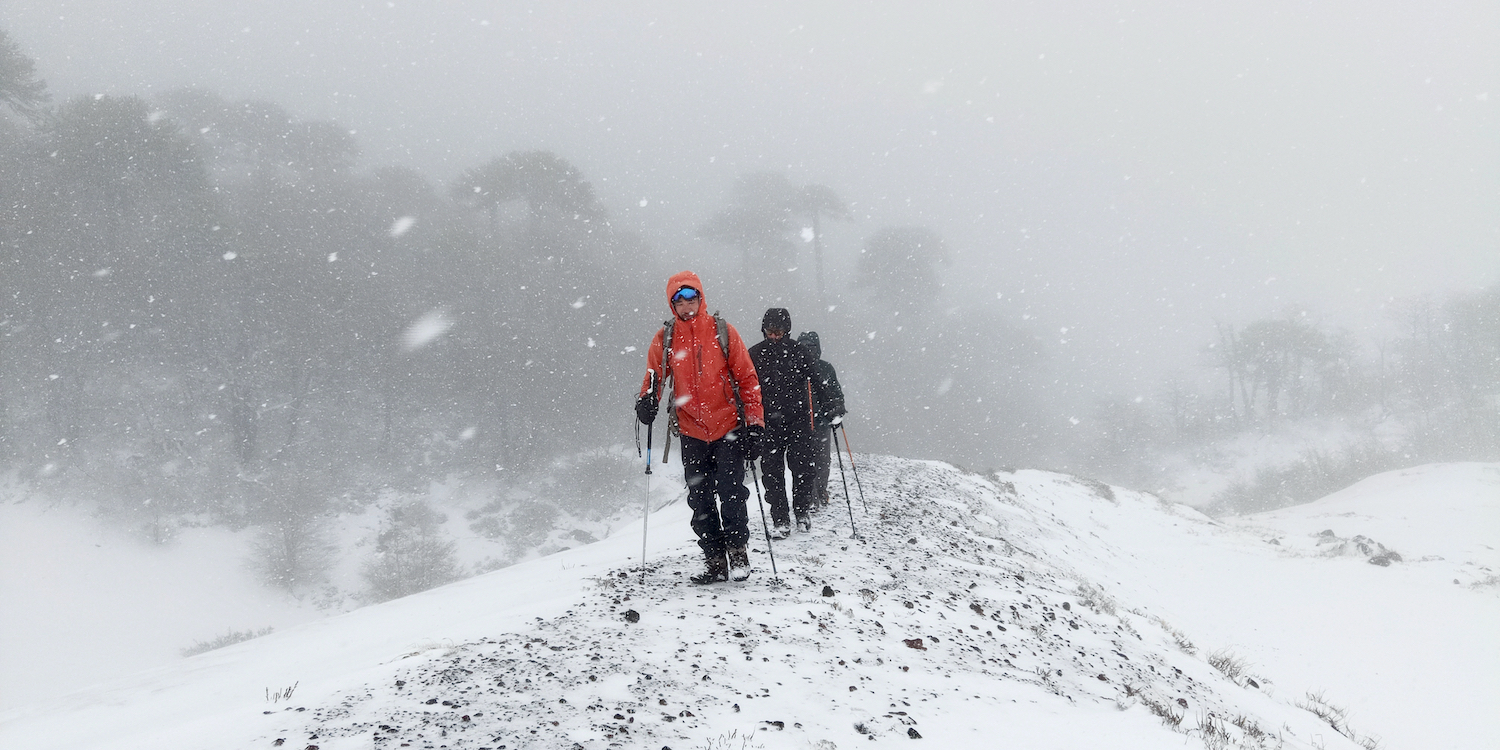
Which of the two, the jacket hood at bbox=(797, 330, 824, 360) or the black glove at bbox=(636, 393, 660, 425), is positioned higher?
the jacket hood at bbox=(797, 330, 824, 360)

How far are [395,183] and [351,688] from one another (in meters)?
53.4

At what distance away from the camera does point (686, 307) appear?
5531mm

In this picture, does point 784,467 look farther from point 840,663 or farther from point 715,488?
point 840,663

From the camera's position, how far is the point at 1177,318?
370 feet

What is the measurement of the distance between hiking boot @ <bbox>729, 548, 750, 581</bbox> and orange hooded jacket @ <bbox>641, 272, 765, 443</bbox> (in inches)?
43.6

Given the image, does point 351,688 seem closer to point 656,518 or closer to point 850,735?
point 850,735

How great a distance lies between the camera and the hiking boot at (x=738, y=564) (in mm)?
5844

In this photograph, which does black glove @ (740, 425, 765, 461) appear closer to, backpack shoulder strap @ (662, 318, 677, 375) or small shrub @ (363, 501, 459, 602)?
backpack shoulder strap @ (662, 318, 677, 375)

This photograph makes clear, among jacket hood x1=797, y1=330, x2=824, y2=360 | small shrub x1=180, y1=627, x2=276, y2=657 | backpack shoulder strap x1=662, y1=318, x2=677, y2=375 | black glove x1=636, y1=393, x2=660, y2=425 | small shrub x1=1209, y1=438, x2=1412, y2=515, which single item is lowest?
small shrub x1=1209, y1=438, x2=1412, y2=515

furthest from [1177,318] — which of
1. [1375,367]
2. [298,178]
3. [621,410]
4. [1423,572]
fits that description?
[298,178]

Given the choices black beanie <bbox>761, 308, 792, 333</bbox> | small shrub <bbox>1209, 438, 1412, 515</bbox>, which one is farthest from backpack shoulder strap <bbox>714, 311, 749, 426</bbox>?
small shrub <bbox>1209, 438, 1412, 515</bbox>

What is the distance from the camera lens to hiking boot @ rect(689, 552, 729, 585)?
575cm

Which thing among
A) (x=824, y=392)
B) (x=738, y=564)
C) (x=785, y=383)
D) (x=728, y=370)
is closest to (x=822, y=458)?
(x=824, y=392)

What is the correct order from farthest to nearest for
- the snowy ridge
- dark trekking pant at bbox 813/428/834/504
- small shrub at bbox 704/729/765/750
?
1. dark trekking pant at bbox 813/428/834/504
2. the snowy ridge
3. small shrub at bbox 704/729/765/750
